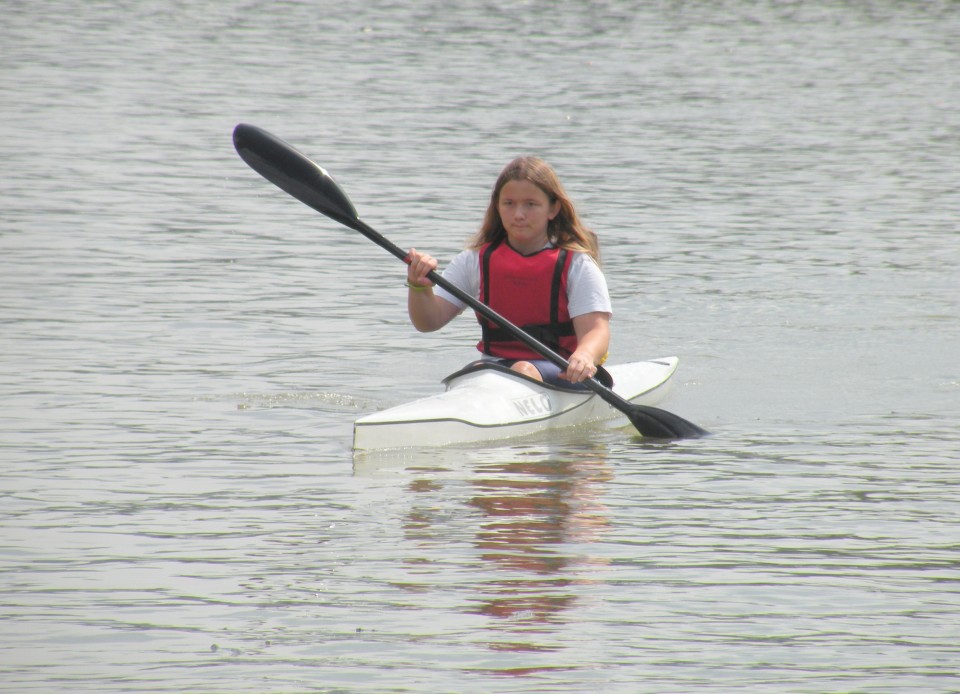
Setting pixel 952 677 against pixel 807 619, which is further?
pixel 807 619

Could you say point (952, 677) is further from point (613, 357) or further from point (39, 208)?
point (39, 208)

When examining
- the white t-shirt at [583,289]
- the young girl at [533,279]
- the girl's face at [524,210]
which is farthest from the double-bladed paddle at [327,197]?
the girl's face at [524,210]

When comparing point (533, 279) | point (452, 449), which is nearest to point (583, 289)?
point (533, 279)

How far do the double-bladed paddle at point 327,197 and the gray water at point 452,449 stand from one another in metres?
0.17

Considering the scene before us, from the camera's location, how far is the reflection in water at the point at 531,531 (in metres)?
4.88

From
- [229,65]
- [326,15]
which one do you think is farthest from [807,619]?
[326,15]

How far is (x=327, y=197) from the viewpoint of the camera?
26.0 feet

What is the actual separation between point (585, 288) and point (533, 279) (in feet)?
0.73

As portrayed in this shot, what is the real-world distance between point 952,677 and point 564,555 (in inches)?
55.0

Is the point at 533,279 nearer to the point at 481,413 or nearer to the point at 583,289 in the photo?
the point at 583,289

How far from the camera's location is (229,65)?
27438 mm

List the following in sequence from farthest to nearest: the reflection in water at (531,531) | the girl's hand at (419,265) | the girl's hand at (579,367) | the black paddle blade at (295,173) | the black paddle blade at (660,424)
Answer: the black paddle blade at (295,173)
the black paddle blade at (660,424)
the girl's hand at (579,367)
the girl's hand at (419,265)
the reflection in water at (531,531)

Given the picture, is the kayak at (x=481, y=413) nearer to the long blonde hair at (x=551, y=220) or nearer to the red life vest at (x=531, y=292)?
the red life vest at (x=531, y=292)

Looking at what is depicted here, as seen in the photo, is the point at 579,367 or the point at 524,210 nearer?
the point at 579,367
